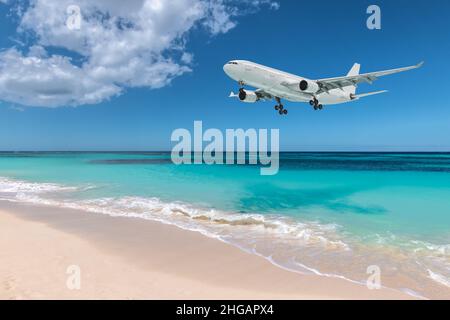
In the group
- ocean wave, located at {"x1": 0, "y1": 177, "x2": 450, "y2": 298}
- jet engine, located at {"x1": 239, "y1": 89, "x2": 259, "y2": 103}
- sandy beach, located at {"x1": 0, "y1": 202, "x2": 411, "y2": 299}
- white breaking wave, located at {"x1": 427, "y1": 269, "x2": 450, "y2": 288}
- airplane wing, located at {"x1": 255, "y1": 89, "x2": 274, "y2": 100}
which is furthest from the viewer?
airplane wing, located at {"x1": 255, "y1": 89, "x2": 274, "y2": 100}

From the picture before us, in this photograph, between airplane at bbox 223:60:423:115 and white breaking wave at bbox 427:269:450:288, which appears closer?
white breaking wave at bbox 427:269:450:288

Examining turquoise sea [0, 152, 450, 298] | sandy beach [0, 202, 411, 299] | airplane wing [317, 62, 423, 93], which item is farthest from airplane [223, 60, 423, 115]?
sandy beach [0, 202, 411, 299]

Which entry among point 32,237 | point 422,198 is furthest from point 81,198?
point 422,198

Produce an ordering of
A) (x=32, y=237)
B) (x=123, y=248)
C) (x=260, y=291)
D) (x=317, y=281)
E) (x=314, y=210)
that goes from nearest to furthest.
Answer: (x=260, y=291) → (x=317, y=281) → (x=123, y=248) → (x=32, y=237) → (x=314, y=210)

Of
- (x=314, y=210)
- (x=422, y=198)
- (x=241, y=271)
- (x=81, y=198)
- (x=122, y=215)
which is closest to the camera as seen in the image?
(x=241, y=271)

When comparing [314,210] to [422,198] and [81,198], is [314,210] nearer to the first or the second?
[422,198]

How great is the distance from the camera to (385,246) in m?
12.6

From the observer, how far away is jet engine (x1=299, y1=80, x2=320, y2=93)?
2666cm

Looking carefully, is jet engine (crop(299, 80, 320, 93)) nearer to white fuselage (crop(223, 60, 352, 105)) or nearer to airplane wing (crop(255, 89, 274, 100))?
white fuselage (crop(223, 60, 352, 105))

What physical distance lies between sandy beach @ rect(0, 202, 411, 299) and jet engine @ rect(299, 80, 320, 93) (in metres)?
18.3

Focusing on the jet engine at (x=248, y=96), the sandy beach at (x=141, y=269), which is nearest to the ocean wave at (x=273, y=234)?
the sandy beach at (x=141, y=269)

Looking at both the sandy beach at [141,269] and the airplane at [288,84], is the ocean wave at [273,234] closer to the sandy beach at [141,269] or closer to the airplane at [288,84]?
the sandy beach at [141,269]

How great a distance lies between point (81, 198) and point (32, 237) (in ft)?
38.2

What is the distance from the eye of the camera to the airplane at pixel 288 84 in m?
24.3
